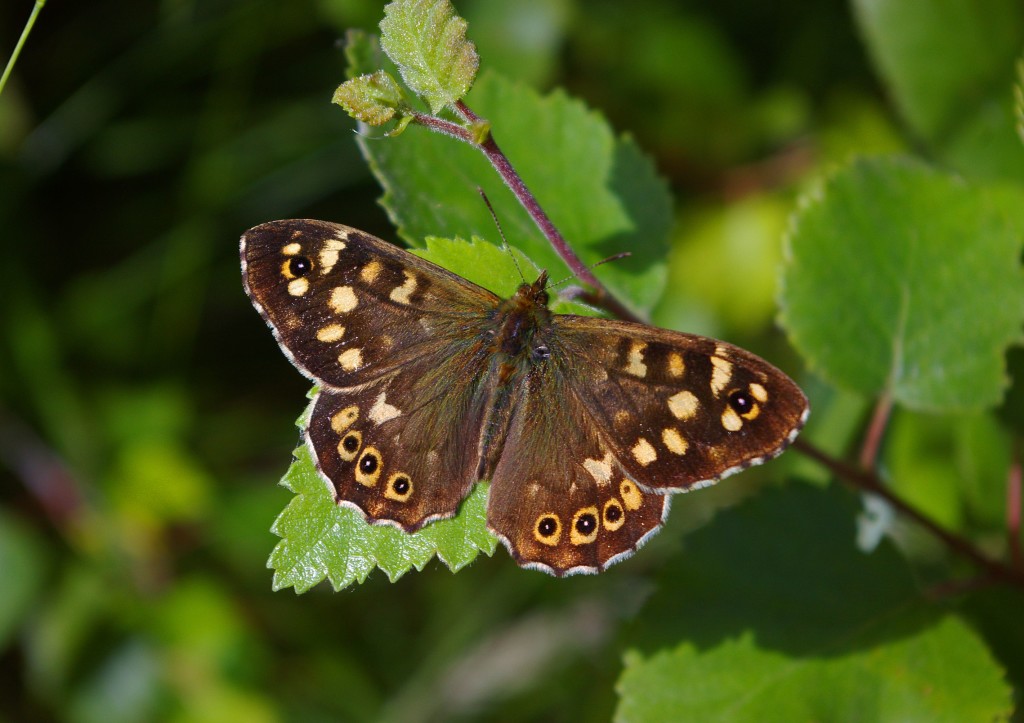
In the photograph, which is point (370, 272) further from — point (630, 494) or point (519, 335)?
point (630, 494)

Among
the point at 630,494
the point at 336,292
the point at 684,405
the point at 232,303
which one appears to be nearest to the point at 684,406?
the point at 684,405

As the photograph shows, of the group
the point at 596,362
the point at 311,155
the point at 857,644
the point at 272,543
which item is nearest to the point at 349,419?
the point at 596,362

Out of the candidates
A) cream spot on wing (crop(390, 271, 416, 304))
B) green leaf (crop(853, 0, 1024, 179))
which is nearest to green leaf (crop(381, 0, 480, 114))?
cream spot on wing (crop(390, 271, 416, 304))

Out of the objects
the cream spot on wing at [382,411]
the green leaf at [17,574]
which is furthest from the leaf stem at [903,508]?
the green leaf at [17,574]

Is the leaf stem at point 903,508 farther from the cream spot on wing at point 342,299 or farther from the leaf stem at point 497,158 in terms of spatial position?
the cream spot on wing at point 342,299

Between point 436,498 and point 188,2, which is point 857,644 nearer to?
point 436,498

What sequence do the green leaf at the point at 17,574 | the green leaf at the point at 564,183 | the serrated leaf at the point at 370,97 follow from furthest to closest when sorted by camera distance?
the green leaf at the point at 17,574
the green leaf at the point at 564,183
the serrated leaf at the point at 370,97
